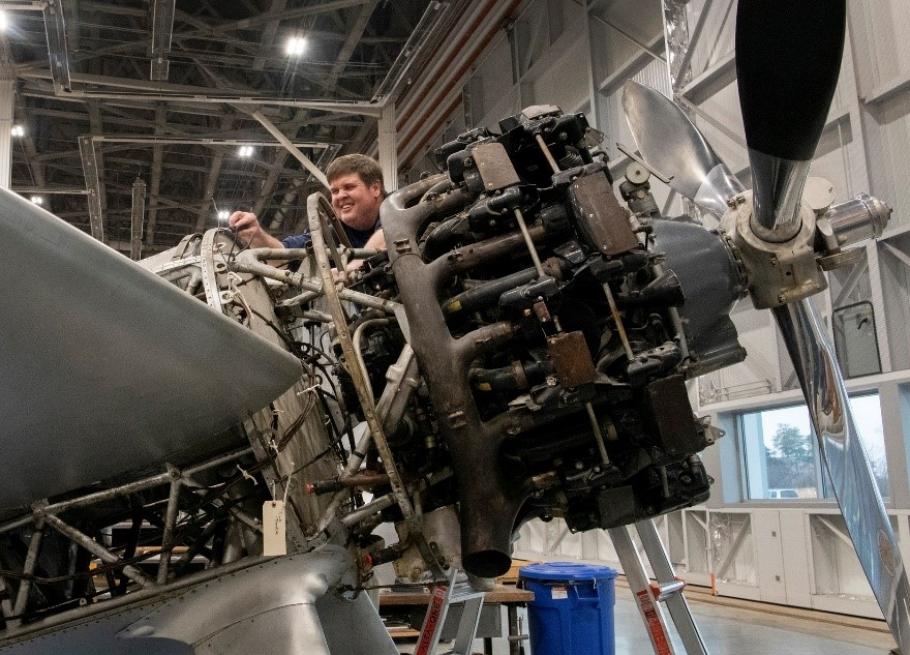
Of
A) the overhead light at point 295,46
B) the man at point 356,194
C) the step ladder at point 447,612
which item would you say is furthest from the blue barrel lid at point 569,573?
the overhead light at point 295,46

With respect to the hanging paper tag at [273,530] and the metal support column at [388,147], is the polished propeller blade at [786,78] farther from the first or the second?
the metal support column at [388,147]

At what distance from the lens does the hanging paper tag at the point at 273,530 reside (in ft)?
8.46

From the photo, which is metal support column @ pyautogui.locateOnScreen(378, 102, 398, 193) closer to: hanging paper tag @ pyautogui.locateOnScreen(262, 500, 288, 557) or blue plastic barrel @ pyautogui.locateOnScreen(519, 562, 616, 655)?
blue plastic barrel @ pyautogui.locateOnScreen(519, 562, 616, 655)

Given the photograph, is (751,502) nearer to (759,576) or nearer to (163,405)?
(759,576)

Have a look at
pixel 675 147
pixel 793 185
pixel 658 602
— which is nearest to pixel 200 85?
pixel 675 147

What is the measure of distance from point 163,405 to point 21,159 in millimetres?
17241

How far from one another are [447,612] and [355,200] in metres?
2.47

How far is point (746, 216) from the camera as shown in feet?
9.96

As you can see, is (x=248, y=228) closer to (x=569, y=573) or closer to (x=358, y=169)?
(x=358, y=169)

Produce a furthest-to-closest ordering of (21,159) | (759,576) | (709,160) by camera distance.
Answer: (21,159), (759,576), (709,160)

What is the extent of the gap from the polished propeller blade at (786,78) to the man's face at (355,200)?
213 centimetres

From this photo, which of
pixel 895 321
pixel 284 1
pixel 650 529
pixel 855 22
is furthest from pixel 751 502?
pixel 284 1

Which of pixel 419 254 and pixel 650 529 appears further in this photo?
pixel 650 529

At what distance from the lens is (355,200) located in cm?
423
